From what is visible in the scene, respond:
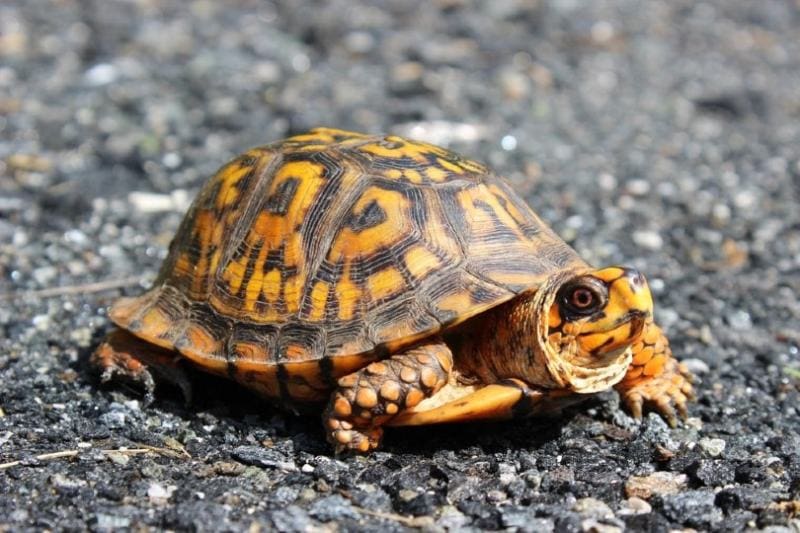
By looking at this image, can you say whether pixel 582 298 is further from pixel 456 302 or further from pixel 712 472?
pixel 712 472

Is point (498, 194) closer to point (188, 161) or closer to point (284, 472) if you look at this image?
point (284, 472)

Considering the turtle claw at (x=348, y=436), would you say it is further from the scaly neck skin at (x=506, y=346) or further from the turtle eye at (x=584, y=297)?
the turtle eye at (x=584, y=297)

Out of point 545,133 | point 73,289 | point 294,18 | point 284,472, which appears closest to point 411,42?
point 294,18

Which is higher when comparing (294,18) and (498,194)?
(294,18)

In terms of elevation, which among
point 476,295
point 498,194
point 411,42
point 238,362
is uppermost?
point 411,42

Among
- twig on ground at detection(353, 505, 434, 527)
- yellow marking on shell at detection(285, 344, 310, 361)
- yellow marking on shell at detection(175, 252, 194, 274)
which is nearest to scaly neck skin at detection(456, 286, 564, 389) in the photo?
yellow marking on shell at detection(285, 344, 310, 361)
